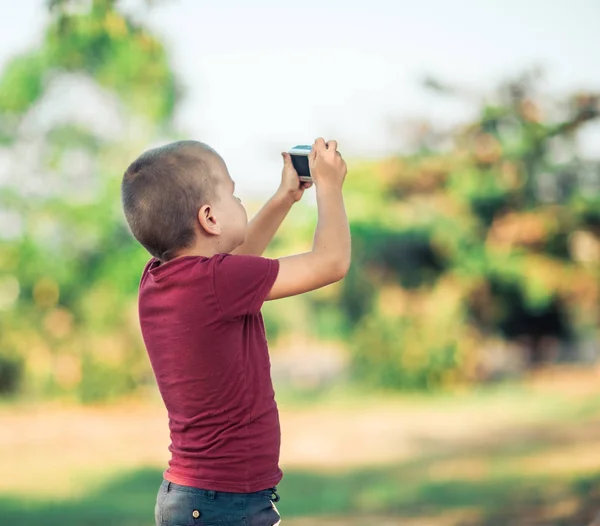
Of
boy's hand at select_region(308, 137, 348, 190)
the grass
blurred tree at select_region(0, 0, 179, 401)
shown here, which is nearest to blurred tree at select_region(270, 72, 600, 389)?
the grass

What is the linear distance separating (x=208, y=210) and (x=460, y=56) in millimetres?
5952

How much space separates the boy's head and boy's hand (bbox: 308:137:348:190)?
132mm

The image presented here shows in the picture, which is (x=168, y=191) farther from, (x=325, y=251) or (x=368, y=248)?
(x=368, y=248)

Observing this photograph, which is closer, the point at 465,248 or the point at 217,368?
the point at 217,368

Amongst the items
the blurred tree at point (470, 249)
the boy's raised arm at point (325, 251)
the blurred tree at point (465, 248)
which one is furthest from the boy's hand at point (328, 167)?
the blurred tree at point (470, 249)

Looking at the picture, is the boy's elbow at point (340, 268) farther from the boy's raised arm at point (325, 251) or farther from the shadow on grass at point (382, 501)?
the shadow on grass at point (382, 501)

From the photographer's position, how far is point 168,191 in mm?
1396

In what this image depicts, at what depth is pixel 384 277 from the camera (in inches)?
291

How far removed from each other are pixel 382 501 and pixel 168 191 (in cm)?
377

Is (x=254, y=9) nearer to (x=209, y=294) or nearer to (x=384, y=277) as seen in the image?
(x=384, y=277)

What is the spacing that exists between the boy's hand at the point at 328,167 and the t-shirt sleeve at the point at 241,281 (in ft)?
0.52

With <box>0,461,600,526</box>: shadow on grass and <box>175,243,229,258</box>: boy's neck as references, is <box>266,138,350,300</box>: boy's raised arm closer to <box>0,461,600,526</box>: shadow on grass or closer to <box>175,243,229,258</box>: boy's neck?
<box>175,243,229,258</box>: boy's neck

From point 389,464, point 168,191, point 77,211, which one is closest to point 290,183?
point 168,191

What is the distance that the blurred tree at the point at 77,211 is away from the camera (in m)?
6.99
